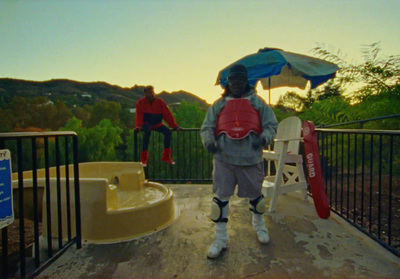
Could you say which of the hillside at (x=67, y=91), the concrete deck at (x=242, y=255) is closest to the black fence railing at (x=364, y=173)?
the concrete deck at (x=242, y=255)

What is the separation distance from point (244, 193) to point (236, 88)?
88cm

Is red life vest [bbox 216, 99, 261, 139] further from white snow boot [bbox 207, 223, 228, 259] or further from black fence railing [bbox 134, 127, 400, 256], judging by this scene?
black fence railing [bbox 134, 127, 400, 256]

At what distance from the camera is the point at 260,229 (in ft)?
7.77

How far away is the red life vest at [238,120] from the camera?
212cm

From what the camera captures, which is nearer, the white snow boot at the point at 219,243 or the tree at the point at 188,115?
the white snow boot at the point at 219,243

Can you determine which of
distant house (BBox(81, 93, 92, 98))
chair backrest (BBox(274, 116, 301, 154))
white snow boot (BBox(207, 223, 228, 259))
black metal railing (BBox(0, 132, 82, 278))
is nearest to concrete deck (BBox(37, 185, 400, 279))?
white snow boot (BBox(207, 223, 228, 259))

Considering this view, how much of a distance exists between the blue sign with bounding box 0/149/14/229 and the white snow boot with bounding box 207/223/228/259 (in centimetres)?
133

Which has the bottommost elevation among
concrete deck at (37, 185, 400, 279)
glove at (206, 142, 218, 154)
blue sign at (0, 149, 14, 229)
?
concrete deck at (37, 185, 400, 279)

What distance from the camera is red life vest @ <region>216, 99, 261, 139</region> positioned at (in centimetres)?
212

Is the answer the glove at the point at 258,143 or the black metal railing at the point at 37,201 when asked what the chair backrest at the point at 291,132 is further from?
the black metal railing at the point at 37,201

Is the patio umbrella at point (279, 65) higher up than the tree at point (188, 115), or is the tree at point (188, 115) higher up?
the tree at point (188, 115)

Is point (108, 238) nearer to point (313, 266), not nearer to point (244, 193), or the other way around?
point (244, 193)

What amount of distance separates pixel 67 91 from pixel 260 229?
69257mm

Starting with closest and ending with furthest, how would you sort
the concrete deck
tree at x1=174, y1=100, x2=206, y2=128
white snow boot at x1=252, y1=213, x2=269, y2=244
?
1. the concrete deck
2. white snow boot at x1=252, y1=213, x2=269, y2=244
3. tree at x1=174, y1=100, x2=206, y2=128
